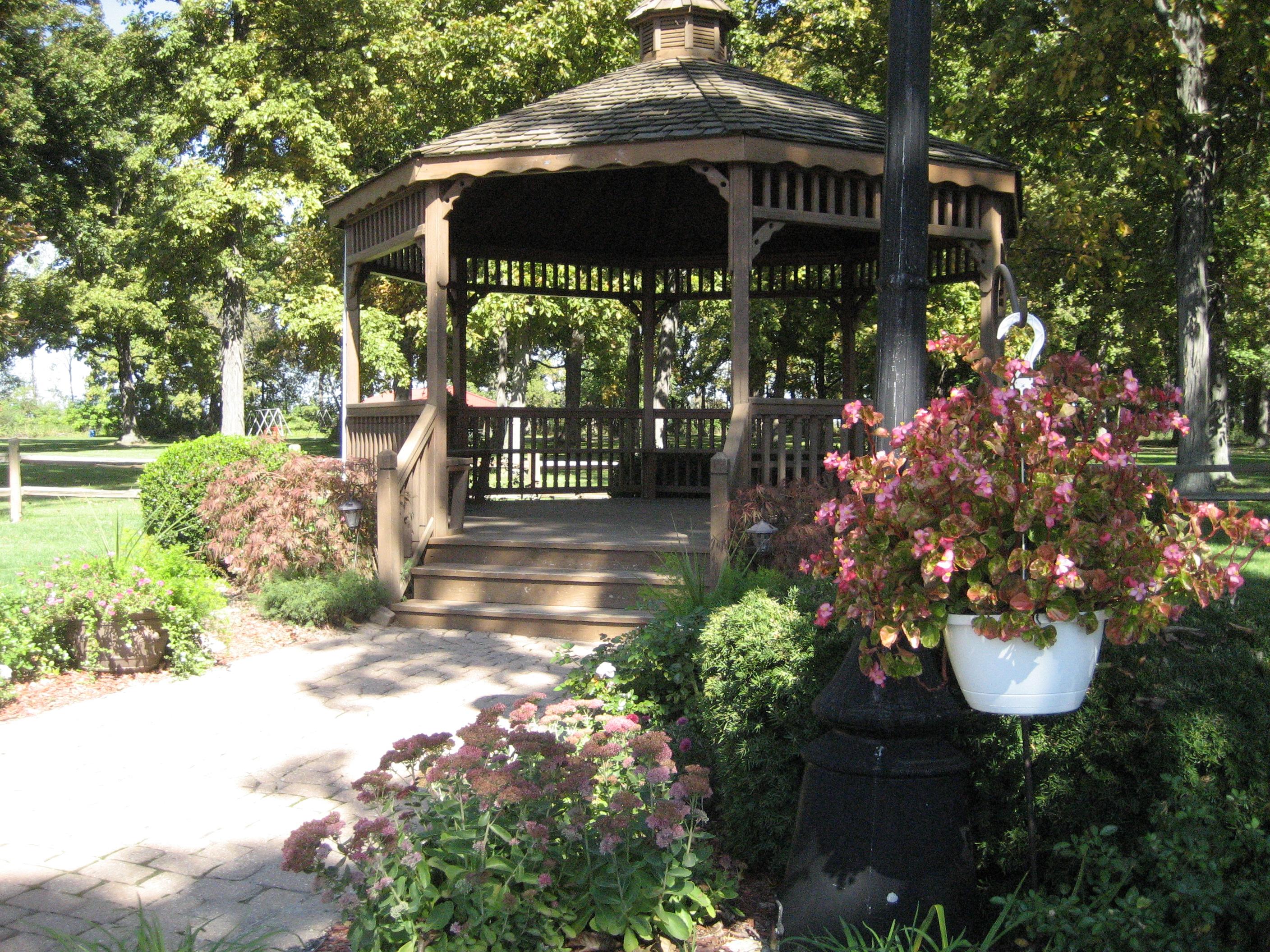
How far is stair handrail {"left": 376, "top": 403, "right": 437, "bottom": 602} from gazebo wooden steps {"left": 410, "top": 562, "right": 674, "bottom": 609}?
221 mm

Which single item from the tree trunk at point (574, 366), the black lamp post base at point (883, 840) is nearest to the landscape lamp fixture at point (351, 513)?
the black lamp post base at point (883, 840)

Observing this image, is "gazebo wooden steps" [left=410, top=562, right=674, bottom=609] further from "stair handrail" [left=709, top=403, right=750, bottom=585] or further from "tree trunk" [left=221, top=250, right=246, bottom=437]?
"tree trunk" [left=221, top=250, right=246, bottom=437]

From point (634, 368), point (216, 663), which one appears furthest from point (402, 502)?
point (634, 368)

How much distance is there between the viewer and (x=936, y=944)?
2.80 metres

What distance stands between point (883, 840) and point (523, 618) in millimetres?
5302

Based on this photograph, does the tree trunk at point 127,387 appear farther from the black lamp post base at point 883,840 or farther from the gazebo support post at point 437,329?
the black lamp post base at point 883,840

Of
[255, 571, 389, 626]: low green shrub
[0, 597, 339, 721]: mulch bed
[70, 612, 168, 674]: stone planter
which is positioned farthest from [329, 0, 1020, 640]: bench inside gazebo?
[70, 612, 168, 674]: stone planter

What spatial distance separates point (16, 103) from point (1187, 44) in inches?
750

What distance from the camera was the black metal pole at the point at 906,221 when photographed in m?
3.08

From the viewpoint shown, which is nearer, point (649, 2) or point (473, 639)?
point (473, 639)

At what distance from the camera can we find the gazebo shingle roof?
840cm

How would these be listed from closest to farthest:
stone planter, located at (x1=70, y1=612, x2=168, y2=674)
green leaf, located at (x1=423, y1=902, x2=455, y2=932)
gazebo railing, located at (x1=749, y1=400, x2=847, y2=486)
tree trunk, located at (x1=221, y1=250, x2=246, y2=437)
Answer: green leaf, located at (x1=423, y1=902, x2=455, y2=932) → stone planter, located at (x1=70, y1=612, x2=168, y2=674) → gazebo railing, located at (x1=749, y1=400, x2=847, y2=486) → tree trunk, located at (x1=221, y1=250, x2=246, y2=437)

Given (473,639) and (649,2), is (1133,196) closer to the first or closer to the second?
(649,2)

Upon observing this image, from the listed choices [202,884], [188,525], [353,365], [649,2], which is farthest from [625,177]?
[202,884]
